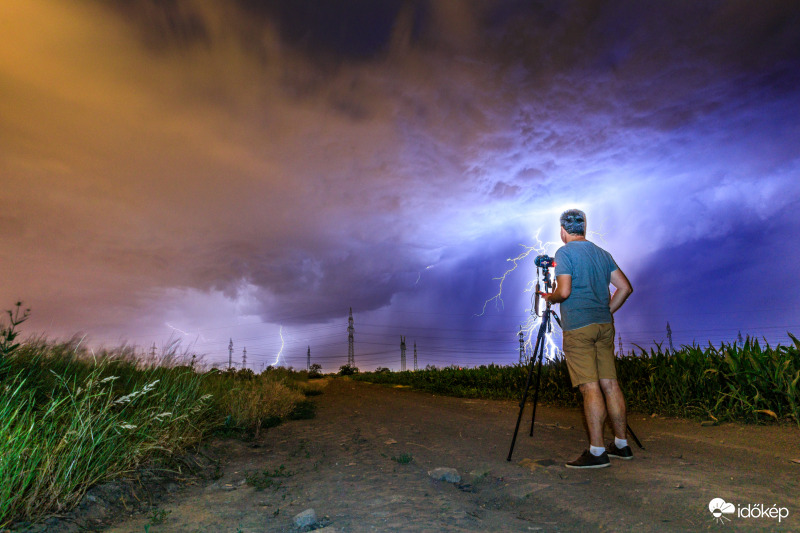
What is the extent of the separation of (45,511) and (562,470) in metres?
4.45

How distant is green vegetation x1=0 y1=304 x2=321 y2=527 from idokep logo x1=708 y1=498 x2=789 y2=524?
4.46 meters

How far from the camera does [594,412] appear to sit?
4395mm

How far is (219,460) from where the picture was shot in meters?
5.02

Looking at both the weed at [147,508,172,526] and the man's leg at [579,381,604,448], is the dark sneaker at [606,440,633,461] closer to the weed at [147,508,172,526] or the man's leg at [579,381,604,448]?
the man's leg at [579,381,604,448]

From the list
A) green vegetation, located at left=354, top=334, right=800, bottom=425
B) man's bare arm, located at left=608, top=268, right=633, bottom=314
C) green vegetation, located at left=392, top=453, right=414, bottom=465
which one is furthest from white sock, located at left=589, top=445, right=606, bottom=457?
green vegetation, located at left=354, top=334, right=800, bottom=425

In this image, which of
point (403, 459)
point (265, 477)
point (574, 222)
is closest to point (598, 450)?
point (403, 459)

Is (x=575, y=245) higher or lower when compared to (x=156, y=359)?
higher

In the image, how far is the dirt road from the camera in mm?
3061

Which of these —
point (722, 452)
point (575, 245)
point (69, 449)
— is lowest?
point (722, 452)

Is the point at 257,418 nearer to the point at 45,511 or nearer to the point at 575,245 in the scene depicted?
the point at 45,511

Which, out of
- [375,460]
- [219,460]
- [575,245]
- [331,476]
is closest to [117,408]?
[219,460]

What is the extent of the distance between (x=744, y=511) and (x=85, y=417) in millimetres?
5590

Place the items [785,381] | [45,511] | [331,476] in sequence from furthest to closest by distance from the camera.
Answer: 1. [785,381]
2. [331,476]
3. [45,511]

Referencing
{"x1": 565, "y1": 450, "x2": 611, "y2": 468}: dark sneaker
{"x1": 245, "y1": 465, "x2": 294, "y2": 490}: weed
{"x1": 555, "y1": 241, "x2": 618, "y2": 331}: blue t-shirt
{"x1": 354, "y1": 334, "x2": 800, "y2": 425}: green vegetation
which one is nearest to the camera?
{"x1": 245, "y1": 465, "x2": 294, "y2": 490}: weed
